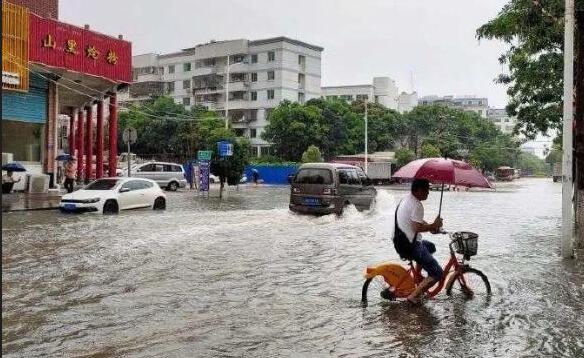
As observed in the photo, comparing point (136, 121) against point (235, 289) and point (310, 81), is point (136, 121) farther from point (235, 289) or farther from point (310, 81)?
point (235, 289)

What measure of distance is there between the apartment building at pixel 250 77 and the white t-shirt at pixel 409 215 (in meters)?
65.5

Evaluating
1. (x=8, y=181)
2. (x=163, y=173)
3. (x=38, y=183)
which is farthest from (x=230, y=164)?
(x=8, y=181)

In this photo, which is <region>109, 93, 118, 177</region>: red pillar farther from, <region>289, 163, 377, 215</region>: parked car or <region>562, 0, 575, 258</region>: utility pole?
<region>562, 0, 575, 258</region>: utility pole

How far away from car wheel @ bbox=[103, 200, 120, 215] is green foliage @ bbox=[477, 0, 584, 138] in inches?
511

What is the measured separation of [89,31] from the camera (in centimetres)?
2878

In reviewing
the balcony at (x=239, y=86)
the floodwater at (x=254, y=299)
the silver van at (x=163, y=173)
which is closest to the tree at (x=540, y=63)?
the floodwater at (x=254, y=299)

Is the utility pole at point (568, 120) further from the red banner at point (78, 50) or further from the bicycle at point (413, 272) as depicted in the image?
the red banner at point (78, 50)

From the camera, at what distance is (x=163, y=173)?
37.7 m

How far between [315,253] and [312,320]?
5.48 metres

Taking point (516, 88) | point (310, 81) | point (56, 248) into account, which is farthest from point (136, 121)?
point (56, 248)

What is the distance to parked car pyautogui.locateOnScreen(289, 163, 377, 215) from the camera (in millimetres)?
18484

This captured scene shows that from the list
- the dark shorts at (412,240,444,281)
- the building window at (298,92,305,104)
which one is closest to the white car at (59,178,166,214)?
the dark shorts at (412,240,444,281)

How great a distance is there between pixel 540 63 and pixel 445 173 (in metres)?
12.8

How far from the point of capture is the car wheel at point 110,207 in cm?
2038
